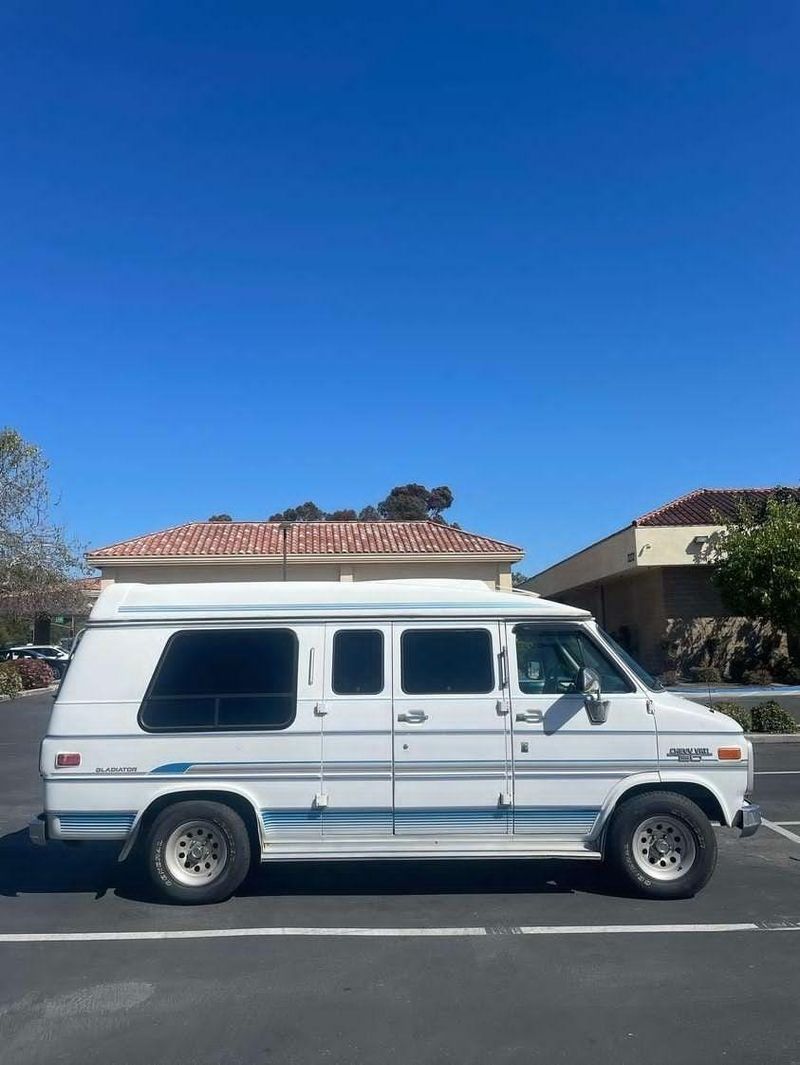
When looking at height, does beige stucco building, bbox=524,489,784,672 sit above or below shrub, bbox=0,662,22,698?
above

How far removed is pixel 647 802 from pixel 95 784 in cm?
405

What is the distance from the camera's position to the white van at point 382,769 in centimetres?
705

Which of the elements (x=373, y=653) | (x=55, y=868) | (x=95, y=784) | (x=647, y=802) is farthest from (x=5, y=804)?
(x=647, y=802)

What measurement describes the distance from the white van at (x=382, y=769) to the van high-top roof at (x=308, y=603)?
38 cm

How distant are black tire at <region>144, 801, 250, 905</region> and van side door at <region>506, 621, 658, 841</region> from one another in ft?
6.71

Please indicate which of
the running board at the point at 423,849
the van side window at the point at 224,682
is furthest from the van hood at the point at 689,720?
the van side window at the point at 224,682

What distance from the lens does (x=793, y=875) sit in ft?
25.9

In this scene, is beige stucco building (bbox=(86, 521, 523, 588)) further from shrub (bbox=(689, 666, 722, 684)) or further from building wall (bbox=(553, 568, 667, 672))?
shrub (bbox=(689, 666, 722, 684))

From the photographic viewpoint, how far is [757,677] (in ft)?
97.5

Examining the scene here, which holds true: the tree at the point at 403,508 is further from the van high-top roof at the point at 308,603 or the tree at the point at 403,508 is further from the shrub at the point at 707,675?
the van high-top roof at the point at 308,603

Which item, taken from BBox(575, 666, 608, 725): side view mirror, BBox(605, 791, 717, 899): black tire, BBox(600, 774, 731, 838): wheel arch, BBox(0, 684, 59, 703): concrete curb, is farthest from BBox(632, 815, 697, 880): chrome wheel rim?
BBox(0, 684, 59, 703): concrete curb

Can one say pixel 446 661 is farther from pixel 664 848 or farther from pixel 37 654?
pixel 37 654

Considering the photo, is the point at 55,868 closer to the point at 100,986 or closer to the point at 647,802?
the point at 100,986

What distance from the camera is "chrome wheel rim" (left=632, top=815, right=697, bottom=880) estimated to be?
7082 millimetres
